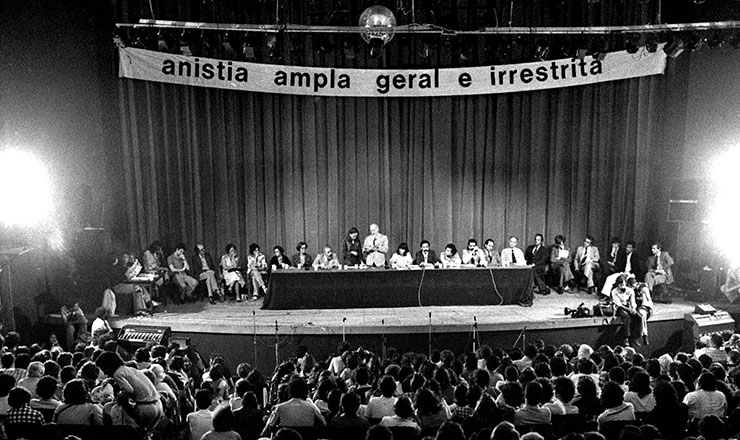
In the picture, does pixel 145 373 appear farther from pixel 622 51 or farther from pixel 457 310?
pixel 622 51

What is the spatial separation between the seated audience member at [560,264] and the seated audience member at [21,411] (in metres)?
10.0

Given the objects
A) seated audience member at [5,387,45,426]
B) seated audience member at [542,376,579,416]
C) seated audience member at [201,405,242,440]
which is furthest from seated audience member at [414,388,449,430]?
seated audience member at [5,387,45,426]

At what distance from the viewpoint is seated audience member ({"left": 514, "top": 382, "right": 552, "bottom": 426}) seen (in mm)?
5195

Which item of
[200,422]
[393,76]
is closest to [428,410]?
[200,422]

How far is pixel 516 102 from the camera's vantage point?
47.7ft

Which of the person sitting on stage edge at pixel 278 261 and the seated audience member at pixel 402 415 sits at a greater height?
the person sitting on stage edge at pixel 278 261

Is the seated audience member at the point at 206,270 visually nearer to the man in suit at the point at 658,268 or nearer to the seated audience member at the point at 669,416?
the man in suit at the point at 658,268

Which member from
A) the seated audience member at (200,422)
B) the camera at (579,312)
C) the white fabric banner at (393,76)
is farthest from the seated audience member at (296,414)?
the white fabric banner at (393,76)

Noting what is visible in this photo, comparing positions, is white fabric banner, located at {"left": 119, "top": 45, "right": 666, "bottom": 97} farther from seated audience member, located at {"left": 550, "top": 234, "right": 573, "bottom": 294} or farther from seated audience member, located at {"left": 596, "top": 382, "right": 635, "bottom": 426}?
seated audience member, located at {"left": 596, "top": 382, "right": 635, "bottom": 426}

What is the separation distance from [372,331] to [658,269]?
5771 millimetres

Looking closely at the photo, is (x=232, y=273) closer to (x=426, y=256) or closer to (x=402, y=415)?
(x=426, y=256)

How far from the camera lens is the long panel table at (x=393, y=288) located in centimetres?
1157

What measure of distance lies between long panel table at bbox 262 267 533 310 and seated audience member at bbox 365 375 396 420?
19.5 ft

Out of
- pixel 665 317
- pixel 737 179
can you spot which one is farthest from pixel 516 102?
pixel 665 317
